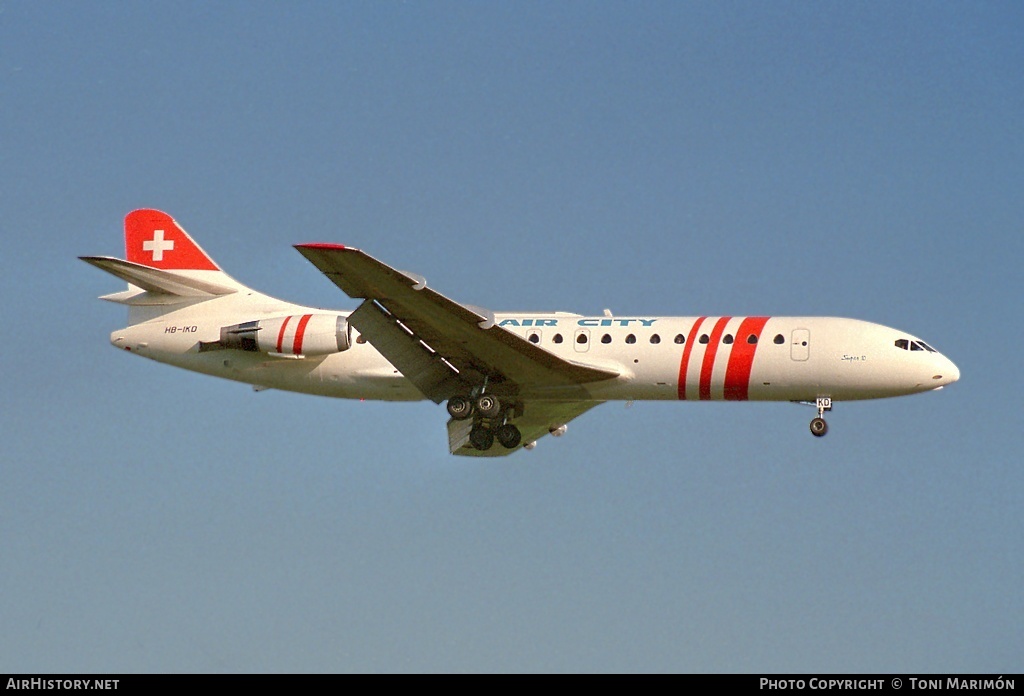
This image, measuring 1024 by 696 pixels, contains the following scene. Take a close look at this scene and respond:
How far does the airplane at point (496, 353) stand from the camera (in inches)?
1570

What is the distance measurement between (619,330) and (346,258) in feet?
27.9

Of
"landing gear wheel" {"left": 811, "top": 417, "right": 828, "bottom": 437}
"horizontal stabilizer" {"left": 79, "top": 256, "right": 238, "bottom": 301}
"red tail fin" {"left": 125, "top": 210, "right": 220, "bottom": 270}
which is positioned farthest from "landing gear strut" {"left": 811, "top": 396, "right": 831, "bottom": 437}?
"red tail fin" {"left": 125, "top": 210, "right": 220, "bottom": 270}

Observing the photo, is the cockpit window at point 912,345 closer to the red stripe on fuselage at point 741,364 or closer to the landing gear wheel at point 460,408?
the red stripe on fuselage at point 741,364

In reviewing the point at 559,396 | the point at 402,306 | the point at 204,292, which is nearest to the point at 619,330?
the point at 559,396

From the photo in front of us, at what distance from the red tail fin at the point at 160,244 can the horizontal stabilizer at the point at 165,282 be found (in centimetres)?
62

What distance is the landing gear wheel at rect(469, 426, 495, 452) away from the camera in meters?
42.4

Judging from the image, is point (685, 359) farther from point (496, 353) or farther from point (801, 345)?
point (496, 353)

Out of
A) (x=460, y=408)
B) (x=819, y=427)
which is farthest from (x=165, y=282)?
(x=819, y=427)

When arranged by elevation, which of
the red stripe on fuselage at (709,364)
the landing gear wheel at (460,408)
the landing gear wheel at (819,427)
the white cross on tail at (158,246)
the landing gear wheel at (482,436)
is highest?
the white cross on tail at (158,246)

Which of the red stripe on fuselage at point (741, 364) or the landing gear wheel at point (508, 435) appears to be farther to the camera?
the landing gear wheel at point (508, 435)

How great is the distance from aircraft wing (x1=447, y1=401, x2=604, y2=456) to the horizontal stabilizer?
782cm

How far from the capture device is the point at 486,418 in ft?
137

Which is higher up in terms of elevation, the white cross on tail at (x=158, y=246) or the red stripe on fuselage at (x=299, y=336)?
the white cross on tail at (x=158, y=246)

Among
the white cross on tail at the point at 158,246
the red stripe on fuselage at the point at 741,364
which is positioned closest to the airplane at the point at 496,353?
the red stripe on fuselage at the point at 741,364
